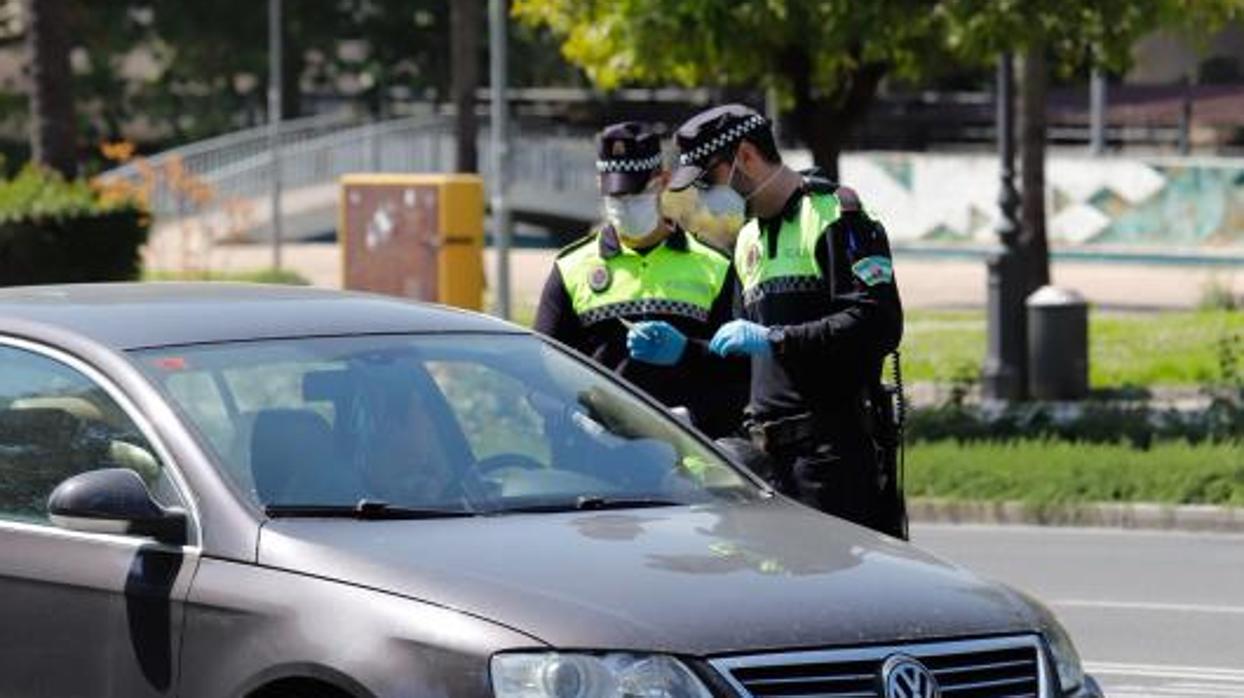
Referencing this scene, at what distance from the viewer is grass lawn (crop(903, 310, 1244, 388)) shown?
2439 cm

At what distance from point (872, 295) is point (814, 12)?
39.9ft

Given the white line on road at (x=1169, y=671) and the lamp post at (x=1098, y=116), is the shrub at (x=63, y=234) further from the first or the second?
the lamp post at (x=1098, y=116)

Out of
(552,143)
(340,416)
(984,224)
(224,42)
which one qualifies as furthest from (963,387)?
(224,42)

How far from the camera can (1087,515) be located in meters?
16.6

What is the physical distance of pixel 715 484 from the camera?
7.29 meters

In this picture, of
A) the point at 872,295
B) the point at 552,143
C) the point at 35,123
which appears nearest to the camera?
the point at 872,295

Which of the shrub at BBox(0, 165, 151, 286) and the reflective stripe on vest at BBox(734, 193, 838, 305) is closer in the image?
the reflective stripe on vest at BBox(734, 193, 838, 305)

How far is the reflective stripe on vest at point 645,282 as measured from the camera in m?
9.16

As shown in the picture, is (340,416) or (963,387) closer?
(340,416)

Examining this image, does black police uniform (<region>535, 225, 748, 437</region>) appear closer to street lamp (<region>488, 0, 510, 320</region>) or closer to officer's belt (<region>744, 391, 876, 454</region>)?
officer's belt (<region>744, 391, 876, 454</region>)

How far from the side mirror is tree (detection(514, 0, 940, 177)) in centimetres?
1394

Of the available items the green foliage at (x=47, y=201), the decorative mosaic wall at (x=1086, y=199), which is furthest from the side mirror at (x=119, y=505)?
the decorative mosaic wall at (x=1086, y=199)

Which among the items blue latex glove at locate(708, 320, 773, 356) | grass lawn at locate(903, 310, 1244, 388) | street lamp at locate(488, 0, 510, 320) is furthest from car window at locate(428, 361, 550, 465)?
street lamp at locate(488, 0, 510, 320)

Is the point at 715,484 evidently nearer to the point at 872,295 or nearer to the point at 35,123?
the point at 872,295
